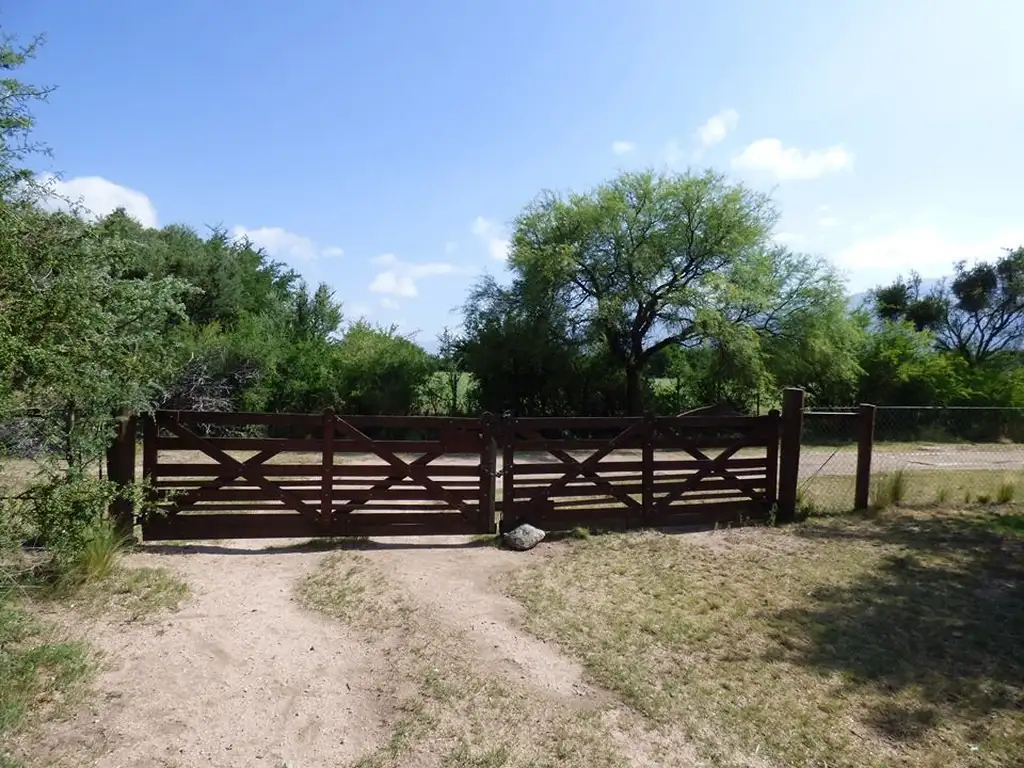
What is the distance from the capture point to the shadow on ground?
4.36 m

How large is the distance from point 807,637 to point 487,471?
12.8 ft

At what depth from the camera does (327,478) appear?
7754 millimetres

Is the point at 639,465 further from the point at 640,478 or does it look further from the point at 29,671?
the point at 29,671

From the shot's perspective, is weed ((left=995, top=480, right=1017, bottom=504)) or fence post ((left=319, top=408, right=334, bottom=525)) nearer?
fence post ((left=319, top=408, right=334, bottom=525))

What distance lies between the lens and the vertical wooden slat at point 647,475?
8727 mm

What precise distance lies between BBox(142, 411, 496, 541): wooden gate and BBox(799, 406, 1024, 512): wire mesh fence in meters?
4.92

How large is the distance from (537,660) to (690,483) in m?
4.74

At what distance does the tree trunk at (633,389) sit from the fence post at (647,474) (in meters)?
13.2

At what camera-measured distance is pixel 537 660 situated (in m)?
4.80

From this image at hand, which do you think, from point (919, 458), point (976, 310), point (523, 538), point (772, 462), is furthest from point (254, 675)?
point (976, 310)

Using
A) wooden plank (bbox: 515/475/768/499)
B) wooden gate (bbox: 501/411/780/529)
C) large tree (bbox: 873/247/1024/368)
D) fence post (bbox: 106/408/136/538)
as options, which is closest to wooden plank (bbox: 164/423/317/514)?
fence post (bbox: 106/408/136/538)

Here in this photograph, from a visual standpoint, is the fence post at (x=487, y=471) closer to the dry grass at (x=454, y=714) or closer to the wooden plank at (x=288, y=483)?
the wooden plank at (x=288, y=483)

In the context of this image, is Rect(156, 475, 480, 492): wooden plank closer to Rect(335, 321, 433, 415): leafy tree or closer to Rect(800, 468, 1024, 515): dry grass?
Rect(800, 468, 1024, 515): dry grass

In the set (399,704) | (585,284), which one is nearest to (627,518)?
(399,704)
